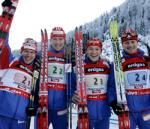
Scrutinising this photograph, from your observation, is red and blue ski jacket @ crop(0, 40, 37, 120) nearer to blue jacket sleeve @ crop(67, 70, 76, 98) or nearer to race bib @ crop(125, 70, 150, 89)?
blue jacket sleeve @ crop(67, 70, 76, 98)

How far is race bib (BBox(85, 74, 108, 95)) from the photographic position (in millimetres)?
6949

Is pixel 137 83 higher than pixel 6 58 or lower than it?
lower

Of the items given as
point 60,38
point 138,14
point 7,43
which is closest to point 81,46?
point 60,38

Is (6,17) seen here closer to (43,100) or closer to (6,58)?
(6,58)

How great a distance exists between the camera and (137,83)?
684 cm

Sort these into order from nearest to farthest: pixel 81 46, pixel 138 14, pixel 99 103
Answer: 1. pixel 99 103
2. pixel 81 46
3. pixel 138 14

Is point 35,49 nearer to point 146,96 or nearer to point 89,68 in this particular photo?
point 89,68

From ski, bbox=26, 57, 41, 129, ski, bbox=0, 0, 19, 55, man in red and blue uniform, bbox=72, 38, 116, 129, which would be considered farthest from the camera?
man in red and blue uniform, bbox=72, 38, 116, 129

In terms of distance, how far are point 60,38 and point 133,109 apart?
79.9 inches

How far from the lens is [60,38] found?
23.9 ft

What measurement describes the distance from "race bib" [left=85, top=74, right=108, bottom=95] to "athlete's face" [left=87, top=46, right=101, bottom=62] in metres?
0.36

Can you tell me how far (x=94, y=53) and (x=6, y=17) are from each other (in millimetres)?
1985

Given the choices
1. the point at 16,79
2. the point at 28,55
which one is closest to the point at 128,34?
the point at 28,55

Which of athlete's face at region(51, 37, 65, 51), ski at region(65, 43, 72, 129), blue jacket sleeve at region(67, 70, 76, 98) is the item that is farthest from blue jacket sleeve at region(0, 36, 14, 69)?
blue jacket sleeve at region(67, 70, 76, 98)
